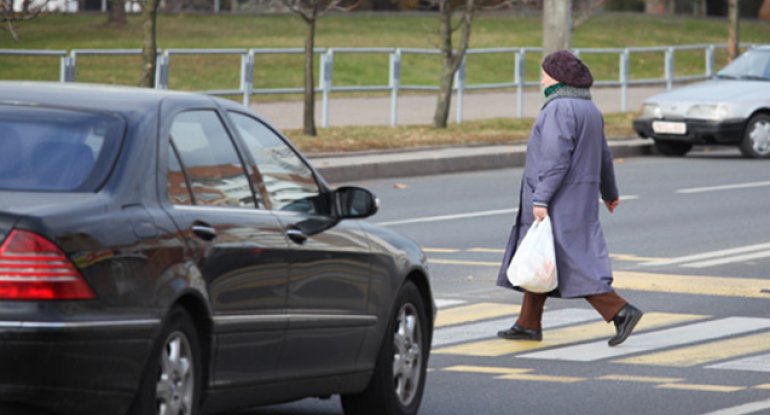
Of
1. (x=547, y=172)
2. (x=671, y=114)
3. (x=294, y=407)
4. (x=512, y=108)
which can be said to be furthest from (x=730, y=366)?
(x=512, y=108)

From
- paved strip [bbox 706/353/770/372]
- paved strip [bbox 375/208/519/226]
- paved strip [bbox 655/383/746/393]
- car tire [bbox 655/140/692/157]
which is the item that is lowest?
car tire [bbox 655/140/692/157]

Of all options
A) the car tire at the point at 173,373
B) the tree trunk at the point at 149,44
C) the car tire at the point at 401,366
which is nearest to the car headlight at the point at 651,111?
the tree trunk at the point at 149,44

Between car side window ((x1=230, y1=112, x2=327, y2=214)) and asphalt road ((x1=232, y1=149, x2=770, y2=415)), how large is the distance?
4.30 ft

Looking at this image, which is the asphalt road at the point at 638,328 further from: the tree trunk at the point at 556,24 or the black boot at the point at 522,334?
the tree trunk at the point at 556,24

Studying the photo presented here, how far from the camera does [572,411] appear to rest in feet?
28.9

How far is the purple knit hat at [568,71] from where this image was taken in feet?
35.7

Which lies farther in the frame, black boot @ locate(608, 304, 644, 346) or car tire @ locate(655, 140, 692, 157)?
car tire @ locate(655, 140, 692, 157)

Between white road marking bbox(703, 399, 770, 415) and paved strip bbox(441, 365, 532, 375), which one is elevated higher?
white road marking bbox(703, 399, 770, 415)

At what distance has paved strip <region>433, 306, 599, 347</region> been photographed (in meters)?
11.1

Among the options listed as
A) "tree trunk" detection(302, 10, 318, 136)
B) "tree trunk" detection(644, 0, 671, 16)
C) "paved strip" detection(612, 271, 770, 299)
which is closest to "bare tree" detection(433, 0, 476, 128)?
"tree trunk" detection(302, 10, 318, 136)

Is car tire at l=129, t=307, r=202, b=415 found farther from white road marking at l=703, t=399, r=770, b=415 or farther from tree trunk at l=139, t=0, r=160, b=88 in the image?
tree trunk at l=139, t=0, r=160, b=88

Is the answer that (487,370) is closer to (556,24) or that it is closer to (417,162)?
(417,162)

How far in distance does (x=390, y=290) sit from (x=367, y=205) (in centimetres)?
54

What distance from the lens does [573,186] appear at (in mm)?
10891
